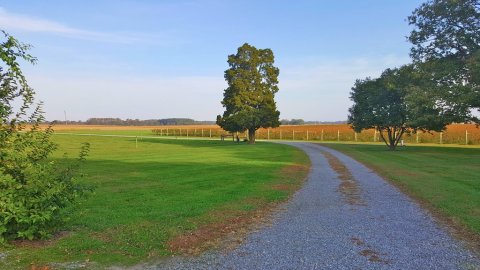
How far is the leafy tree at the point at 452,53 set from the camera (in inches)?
1001

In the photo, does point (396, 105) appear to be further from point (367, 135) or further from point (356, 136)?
point (367, 135)

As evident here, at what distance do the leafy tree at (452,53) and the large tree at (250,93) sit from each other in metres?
21.5

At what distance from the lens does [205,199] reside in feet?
35.1

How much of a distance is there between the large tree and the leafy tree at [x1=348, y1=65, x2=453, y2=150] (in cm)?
1302

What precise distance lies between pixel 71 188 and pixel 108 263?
2.10 metres

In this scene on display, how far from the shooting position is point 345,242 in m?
6.54

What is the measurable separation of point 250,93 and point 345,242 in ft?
142

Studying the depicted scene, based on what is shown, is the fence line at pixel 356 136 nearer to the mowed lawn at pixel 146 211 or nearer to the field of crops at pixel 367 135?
the field of crops at pixel 367 135

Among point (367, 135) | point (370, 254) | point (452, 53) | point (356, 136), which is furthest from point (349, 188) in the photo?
point (367, 135)

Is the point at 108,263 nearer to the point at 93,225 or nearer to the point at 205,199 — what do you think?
the point at 93,225

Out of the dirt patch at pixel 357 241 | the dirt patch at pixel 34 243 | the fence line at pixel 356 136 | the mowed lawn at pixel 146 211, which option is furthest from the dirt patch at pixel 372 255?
the fence line at pixel 356 136

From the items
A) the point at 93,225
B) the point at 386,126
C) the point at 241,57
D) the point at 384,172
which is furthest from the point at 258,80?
the point at 93,225

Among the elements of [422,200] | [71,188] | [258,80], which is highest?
[258,80]

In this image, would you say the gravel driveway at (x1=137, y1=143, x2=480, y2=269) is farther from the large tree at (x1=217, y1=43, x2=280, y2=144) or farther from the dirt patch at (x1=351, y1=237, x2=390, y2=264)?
the large tree at (x1=217, y1=43, x2=280, y2=144)
